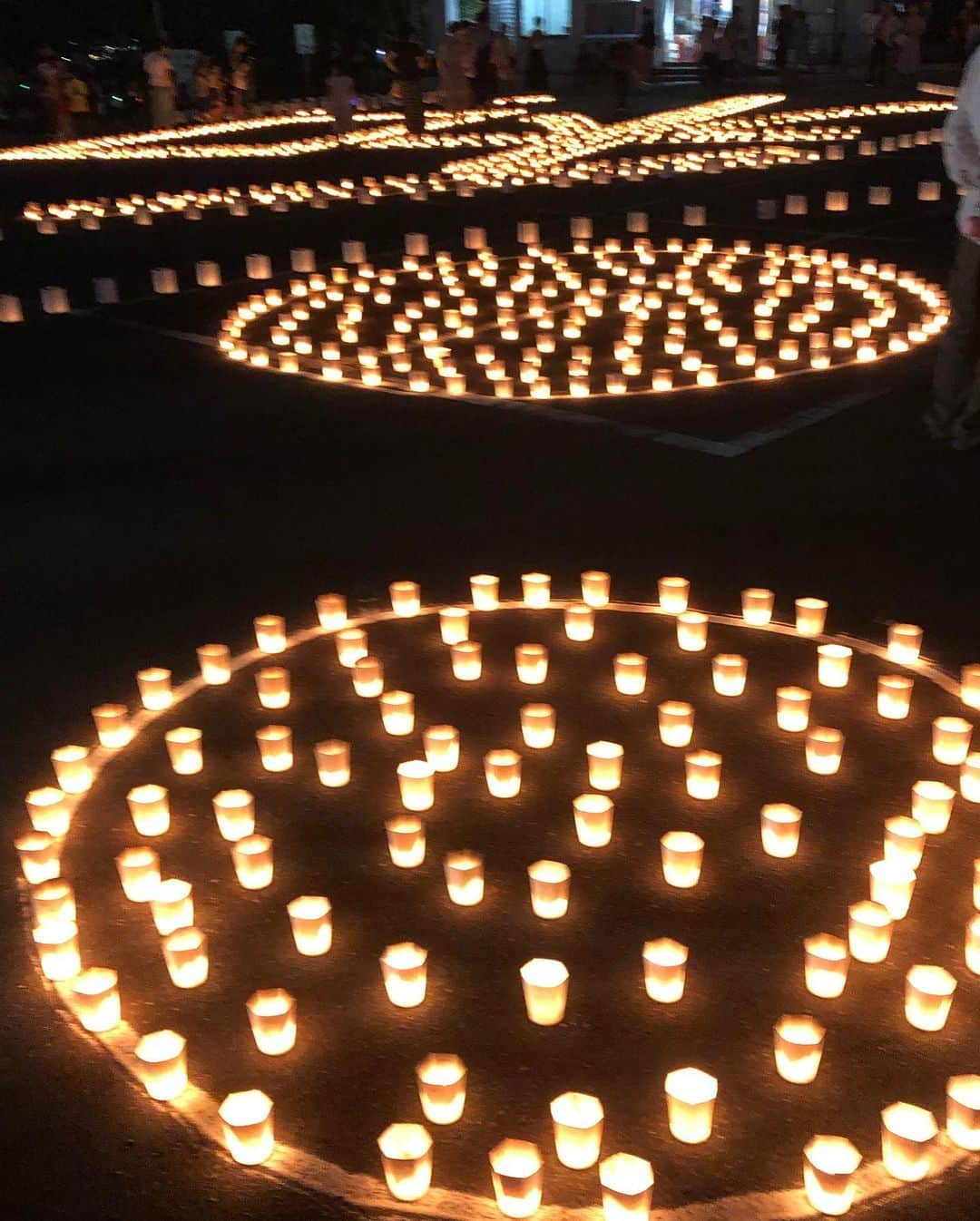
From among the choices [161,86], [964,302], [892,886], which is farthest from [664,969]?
[161,86]

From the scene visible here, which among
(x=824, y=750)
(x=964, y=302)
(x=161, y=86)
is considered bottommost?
(x=161, y=86)

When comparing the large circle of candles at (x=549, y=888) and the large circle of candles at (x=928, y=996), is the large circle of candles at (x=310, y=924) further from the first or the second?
the large circle of candles at (x=928, y=996)

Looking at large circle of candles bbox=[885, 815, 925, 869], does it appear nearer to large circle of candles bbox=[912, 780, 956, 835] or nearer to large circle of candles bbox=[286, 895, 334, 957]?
large circle of candles bbox=[912, 780, 956, 835]

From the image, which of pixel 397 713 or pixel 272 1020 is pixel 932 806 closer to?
pixel 397 713

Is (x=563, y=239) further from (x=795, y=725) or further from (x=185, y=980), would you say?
(x=185, y=980)

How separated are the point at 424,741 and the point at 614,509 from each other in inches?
87.5

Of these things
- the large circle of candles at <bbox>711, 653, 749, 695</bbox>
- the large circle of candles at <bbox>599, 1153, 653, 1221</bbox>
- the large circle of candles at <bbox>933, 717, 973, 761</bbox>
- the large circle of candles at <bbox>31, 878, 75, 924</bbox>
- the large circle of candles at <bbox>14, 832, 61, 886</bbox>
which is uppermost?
the large circle of candles at <bbox>599, 1153, 653, 1221</bbox>

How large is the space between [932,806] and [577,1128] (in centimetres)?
140

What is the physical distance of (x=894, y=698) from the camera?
3801mm

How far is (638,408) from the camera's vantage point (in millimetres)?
7102

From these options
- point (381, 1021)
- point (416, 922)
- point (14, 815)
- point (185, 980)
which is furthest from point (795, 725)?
point (14, 815)

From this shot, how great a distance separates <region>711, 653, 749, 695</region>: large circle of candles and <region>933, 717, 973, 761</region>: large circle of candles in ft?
2.05

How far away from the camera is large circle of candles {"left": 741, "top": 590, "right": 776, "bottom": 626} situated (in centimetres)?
Result: 443

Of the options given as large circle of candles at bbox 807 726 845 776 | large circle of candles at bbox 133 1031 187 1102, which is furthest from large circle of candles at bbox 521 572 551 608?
large circle of candles at bbox 133 1031 187 1102
